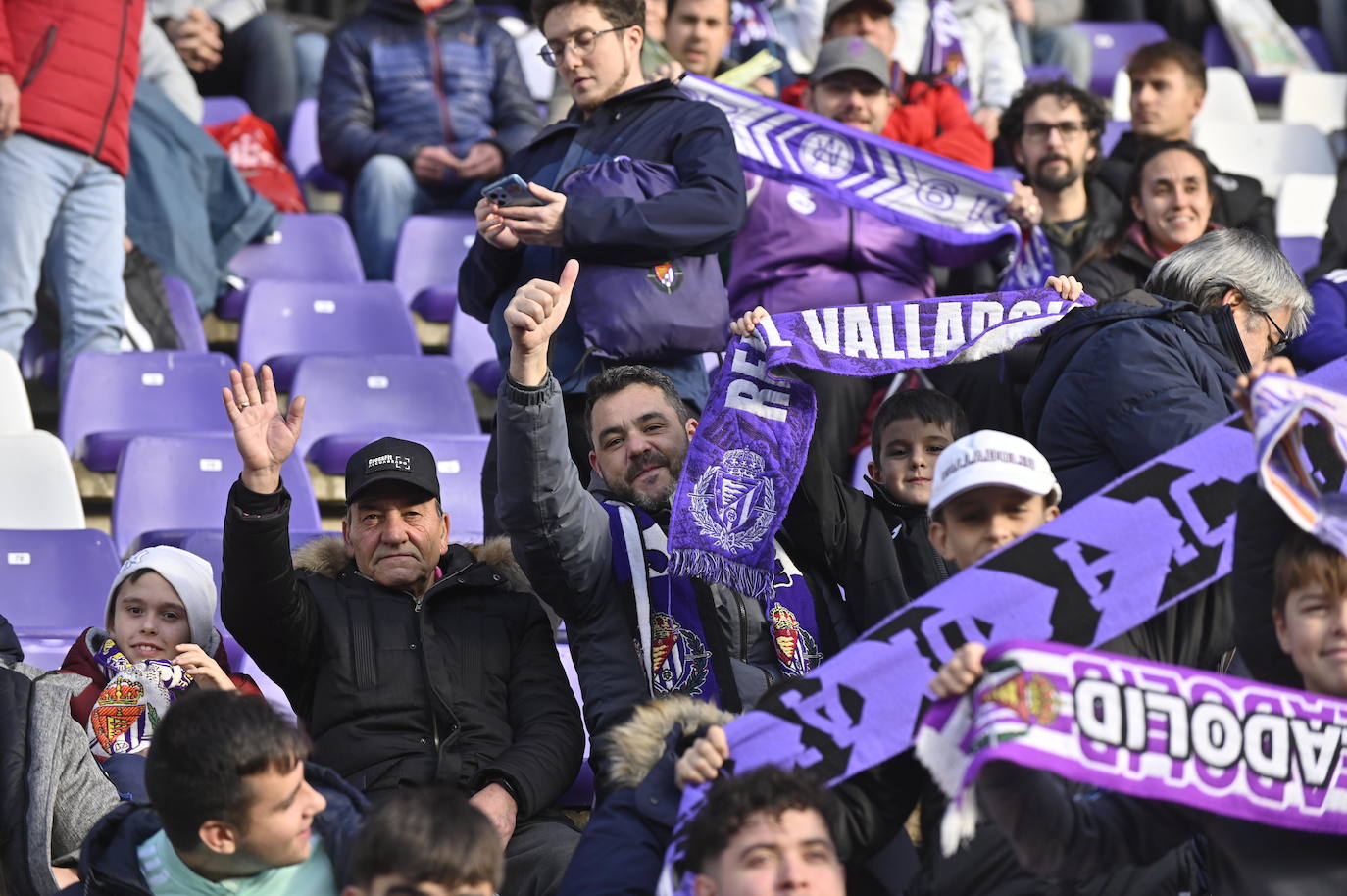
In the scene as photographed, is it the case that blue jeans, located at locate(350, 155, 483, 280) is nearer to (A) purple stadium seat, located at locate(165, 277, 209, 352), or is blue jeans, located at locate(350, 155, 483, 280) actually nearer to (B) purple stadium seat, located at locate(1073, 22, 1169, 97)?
(A) purple stadium seat, located at locate(165, 277, 209, 352)

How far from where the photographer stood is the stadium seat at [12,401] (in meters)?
6.02

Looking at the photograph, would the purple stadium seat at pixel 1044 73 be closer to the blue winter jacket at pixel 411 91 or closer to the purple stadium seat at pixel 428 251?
the blue winter jacket at pixel 411 91

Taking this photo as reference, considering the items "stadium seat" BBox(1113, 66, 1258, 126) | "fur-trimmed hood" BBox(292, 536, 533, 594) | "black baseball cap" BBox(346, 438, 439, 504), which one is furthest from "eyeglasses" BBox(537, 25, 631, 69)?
"stadium seat" BBox(1113, 66, 1258, 126)

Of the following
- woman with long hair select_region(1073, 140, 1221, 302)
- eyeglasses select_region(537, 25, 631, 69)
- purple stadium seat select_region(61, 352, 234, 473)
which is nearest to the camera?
eyeglasses select_region(537, 25, 631, 69)

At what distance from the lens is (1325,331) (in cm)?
600

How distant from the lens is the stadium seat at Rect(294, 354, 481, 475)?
645 centimetres

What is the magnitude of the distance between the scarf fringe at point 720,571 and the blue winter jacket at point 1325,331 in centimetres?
245

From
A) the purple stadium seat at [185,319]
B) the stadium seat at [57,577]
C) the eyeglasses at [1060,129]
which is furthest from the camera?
the purple stadium seat at [185,319]

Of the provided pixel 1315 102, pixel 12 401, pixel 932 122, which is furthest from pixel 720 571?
pixel 1315 102

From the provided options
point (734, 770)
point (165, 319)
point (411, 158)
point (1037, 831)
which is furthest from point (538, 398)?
point (411, 158)

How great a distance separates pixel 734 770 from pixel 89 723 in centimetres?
147

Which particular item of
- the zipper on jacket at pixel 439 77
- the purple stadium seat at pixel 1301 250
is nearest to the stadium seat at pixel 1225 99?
the purple stadium seat at pixel 1301 250

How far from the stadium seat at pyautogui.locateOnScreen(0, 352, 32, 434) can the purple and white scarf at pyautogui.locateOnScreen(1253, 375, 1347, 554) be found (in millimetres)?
3994

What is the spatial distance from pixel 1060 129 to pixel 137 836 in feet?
13.8
